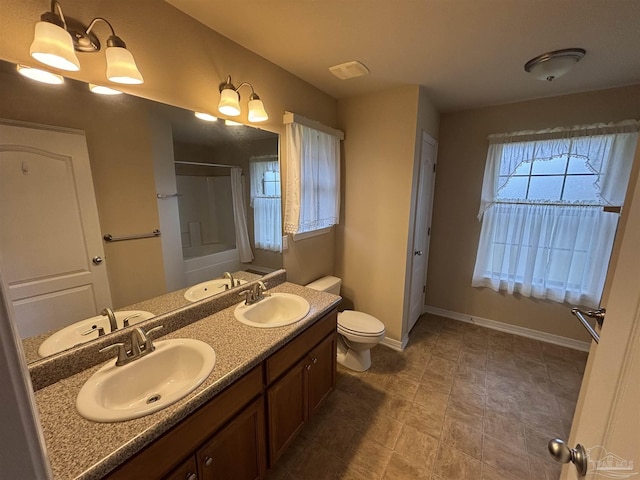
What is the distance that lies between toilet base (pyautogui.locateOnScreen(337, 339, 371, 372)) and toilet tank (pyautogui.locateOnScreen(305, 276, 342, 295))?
0.54 m

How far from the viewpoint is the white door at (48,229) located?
3.05 ft

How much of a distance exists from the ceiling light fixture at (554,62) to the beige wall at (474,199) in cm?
80

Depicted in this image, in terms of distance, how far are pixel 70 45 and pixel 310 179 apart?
1525 mm

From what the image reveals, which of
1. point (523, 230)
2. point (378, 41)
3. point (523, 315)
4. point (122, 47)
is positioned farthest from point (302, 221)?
point (523, 315)

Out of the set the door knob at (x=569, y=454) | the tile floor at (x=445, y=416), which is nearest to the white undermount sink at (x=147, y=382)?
the tile floor at (x=445, y=416)

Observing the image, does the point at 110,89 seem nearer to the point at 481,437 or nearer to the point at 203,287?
the point at 203,287

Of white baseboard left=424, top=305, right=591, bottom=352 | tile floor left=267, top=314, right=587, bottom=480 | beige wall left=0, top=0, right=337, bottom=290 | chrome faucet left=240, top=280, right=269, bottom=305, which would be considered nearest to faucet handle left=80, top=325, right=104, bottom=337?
beige wall left=0, top=0, right=337, bottom=290

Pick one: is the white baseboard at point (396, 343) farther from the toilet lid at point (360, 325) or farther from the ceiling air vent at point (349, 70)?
the ceiling air vent at point (349, 70)

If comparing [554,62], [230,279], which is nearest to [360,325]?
[230,279]

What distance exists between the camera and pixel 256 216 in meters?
Answer: 1.93

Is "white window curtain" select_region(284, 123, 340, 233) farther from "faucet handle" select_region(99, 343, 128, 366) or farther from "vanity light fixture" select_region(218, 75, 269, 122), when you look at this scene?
"faucet handle" select_region(99, 343, 128, 366)

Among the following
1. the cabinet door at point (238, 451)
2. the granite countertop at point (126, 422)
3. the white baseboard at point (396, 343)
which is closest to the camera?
the granite countertop at point (126, 422)

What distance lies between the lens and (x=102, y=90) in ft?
3.70

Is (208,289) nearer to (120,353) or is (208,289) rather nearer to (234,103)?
(120,353)
